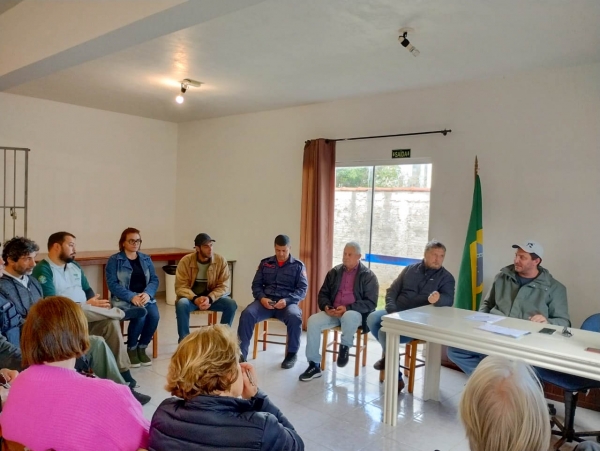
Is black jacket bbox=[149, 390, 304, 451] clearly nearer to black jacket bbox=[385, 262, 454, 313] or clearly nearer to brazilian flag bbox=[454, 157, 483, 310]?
black jacket bbox=[385, 262, 454, 313]

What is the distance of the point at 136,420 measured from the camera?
1472 mm

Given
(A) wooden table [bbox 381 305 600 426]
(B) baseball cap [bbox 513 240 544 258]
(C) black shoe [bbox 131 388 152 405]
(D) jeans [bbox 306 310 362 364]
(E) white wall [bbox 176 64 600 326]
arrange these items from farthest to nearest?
(D) jeans [bbox 306 310 362 364]
(E) white wall [bbox 176 64 600 326]
(B) baseball cap [bbox 513 240 544 258]
(C) black shoe [bbox 131 388 152 405]
(A) wooden table [bbox 381 305 600 426]

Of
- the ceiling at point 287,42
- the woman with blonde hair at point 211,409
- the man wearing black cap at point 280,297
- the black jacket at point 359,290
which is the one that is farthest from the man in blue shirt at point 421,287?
the woman with blonde hair at point 211,409

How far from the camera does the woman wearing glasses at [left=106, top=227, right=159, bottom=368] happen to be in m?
3.93

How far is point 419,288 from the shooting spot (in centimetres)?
377

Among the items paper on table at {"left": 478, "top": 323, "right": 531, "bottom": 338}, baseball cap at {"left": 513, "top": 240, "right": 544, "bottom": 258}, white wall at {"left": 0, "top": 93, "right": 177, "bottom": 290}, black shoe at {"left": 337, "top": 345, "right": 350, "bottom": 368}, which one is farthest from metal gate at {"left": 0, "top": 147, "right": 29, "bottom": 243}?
baseball cap at {"left": 513, "top": 240, "right": 544, "bottom": 258}

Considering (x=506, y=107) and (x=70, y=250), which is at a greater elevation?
(x=506, y=107)

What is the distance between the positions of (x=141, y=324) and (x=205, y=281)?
0.71 meters

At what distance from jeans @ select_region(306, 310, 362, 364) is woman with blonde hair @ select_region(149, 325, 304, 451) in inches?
92.0

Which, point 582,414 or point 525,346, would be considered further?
point 582,414

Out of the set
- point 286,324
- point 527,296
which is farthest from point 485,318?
point 286,324

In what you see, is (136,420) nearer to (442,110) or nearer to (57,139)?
(442,110)

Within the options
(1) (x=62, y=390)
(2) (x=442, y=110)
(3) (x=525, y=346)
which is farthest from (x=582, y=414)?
(1) (x=62, y=390)

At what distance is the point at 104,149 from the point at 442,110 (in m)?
4.32
